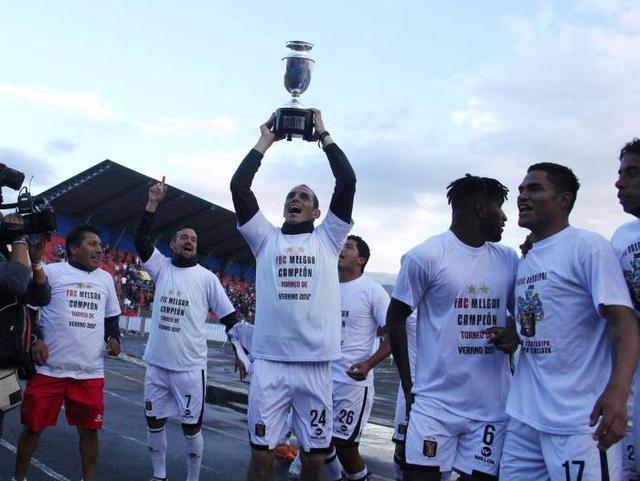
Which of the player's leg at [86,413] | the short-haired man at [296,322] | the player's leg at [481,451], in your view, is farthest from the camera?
the player's leg at [86,413]

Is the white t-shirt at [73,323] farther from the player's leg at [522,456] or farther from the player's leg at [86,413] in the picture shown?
the player's leg at [522,456]

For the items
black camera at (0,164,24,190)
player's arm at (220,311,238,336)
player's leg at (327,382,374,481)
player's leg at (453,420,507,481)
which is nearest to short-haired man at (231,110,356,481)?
player's leg at (453,420,507,481)

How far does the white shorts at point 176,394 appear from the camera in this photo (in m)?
7.58

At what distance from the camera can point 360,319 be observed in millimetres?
8203

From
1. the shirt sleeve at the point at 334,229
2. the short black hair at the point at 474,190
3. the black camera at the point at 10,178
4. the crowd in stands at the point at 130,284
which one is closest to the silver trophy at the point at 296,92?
the shirt sleeve at the point at 334,229

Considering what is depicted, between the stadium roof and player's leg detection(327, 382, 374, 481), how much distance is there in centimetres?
2963

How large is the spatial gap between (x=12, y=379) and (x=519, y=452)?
3409mm

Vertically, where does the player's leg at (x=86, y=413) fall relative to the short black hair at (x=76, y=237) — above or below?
below

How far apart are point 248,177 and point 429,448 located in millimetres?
2296

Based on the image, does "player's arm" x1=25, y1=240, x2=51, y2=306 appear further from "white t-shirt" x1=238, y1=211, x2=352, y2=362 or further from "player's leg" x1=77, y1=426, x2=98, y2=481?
"white t-shirt" x1=238, y1=211, x2=352, y2=362

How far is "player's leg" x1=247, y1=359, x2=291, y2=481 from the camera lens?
5627 mm

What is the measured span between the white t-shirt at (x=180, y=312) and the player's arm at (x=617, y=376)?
4.57 metres

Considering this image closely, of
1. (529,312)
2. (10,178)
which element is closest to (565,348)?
(529,312)

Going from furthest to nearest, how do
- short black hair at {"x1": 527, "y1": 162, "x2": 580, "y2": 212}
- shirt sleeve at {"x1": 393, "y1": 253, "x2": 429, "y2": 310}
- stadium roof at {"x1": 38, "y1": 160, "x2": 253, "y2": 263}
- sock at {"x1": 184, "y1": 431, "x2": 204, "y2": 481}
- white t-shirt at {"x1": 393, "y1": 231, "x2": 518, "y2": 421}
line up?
1. stadium roof at {"x1": 38, "y1": 160, "x2": 253, "y2": 263}
2. sock at {"x1": 184, "y1": 431, "x2": 204, "y2": 481}
3. shirt sleeve at {"x1": 393, "y1": 253, "x2": 429, "y2": 310}
4. white t-shirt at {"x1": 393, "y1": 231, "x2": 518, "y2": 421}
5. short black hair at {"x1": 527, "y1": 162, "x2": 580, "y2": 212}
